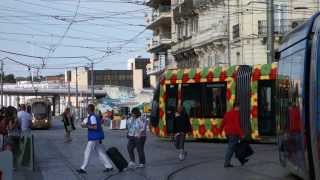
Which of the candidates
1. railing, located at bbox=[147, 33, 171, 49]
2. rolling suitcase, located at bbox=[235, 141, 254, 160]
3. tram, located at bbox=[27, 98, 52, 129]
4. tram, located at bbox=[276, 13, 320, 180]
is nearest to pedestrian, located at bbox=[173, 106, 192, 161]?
rolling suitcase, located at bbox=[235, 141, 254, 160]

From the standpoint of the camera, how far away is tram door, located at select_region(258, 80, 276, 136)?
31594mm

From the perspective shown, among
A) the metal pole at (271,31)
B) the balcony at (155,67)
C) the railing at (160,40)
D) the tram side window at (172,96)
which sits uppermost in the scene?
the railing at (160,40)

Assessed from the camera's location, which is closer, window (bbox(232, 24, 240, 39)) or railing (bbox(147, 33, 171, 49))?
window (bbox(232, 24, 240, 39))

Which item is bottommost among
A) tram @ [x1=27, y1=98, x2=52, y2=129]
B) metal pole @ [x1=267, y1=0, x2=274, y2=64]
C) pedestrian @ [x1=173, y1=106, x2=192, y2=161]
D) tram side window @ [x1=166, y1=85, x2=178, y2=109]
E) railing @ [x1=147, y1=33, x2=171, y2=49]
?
tram @ [x1=27, y1=98, x2=52, y2=129]

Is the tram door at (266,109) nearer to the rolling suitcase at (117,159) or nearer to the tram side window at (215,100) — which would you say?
the tram side window at (215,100)

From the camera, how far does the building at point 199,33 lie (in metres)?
57.5

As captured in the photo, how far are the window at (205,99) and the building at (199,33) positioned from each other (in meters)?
22.9

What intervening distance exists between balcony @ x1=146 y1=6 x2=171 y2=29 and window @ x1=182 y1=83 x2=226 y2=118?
44090mm

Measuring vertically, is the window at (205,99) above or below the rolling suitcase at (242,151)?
above

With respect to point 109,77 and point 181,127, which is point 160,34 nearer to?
point 181,127

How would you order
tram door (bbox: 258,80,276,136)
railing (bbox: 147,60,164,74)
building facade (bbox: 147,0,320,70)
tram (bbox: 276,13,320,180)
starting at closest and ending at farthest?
tram (bbox: 276,13,320,180), tram door (bbox: 258,80,276,136), building facade (bbox: 147,0,320,70), railing (bbox: 147,60,164,74)

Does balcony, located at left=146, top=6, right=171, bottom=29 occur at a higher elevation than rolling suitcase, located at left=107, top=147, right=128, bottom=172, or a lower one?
higher

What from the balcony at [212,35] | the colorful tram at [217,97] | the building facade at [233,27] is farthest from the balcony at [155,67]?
the colorful tram at [217,97]

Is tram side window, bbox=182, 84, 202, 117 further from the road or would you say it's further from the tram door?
the road
